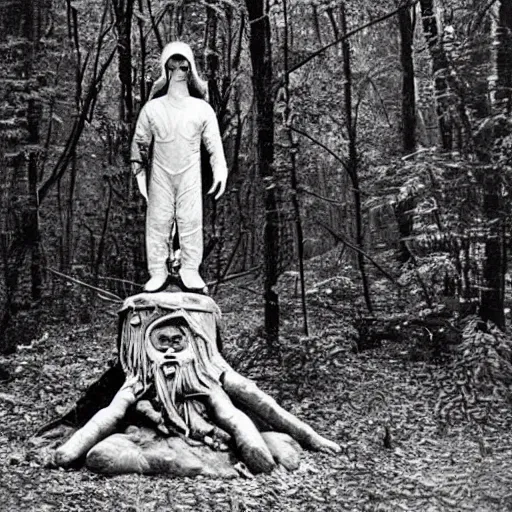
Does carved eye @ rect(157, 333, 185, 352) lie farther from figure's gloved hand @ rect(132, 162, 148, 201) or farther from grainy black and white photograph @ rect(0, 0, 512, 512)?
figure's gloved hand @ rect(132, 162, 148, 201)

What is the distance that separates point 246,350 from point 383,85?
6.27 meters

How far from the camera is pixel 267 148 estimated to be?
27.7ft

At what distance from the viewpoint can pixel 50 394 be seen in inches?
281

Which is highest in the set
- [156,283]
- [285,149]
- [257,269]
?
[285,149]

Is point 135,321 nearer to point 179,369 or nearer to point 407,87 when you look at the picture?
point 179,369

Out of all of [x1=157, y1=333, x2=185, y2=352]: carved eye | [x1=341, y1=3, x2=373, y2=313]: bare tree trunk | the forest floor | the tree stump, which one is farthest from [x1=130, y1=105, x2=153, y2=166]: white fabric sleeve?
[x1=341, y1=3, x2=373, y2=313]: bare tree trunk

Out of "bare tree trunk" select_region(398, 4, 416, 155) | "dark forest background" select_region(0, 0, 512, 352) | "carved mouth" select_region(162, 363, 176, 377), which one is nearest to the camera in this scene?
"carved mouth" select_region(162, 363, 176, 377)

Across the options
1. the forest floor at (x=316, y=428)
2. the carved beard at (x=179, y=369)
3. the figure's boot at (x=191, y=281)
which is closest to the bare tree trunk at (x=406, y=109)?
Result: the forest floor at (x=316, y=428)

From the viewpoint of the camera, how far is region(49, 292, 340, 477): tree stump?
4840 millimetres

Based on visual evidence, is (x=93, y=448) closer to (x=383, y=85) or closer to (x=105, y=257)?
(x=105, y=257)

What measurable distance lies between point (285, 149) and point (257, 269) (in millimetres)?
1784

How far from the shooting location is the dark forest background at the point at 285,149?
26.8 feet

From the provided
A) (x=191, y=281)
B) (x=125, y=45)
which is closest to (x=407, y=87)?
(x=125, y=45)

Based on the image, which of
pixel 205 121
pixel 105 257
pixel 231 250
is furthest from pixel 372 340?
pixel 105 257
